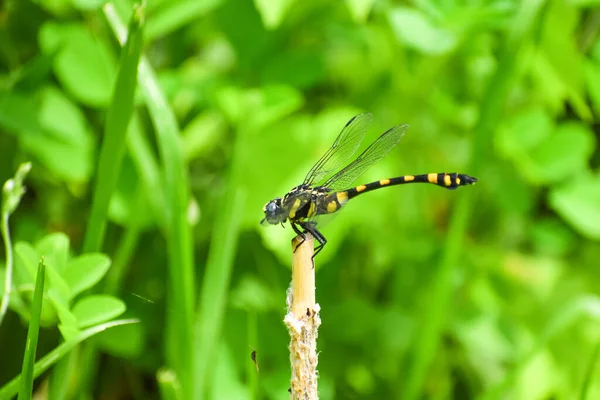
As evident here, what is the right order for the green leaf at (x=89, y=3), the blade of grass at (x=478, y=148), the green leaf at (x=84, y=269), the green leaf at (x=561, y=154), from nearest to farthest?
the green leaf at (x=84, y=269) < the green leaf at (x=89, y=3) < the blade of grass at (x=478, y=148) < the green leaf at (x=561, y=154)

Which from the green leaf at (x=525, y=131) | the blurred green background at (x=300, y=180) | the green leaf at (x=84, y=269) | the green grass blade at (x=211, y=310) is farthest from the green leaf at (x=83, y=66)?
the green leaf at (x=525, y=131)

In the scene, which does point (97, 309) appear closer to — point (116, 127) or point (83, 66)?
point (116, 127)

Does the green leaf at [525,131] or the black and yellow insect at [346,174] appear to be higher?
the green leaf at [525,131]

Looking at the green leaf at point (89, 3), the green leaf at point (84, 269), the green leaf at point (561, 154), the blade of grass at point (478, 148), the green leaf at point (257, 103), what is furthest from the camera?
the green leaf at point (561, 154)

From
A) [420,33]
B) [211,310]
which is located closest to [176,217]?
[211,310]

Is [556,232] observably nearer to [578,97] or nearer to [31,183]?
[578,97]

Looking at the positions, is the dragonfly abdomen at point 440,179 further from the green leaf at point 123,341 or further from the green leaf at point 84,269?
the green leaf at point 123,341

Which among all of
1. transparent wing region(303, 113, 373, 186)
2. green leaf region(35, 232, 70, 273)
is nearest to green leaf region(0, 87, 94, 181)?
green leaf region(35, 232, 70, 273)
